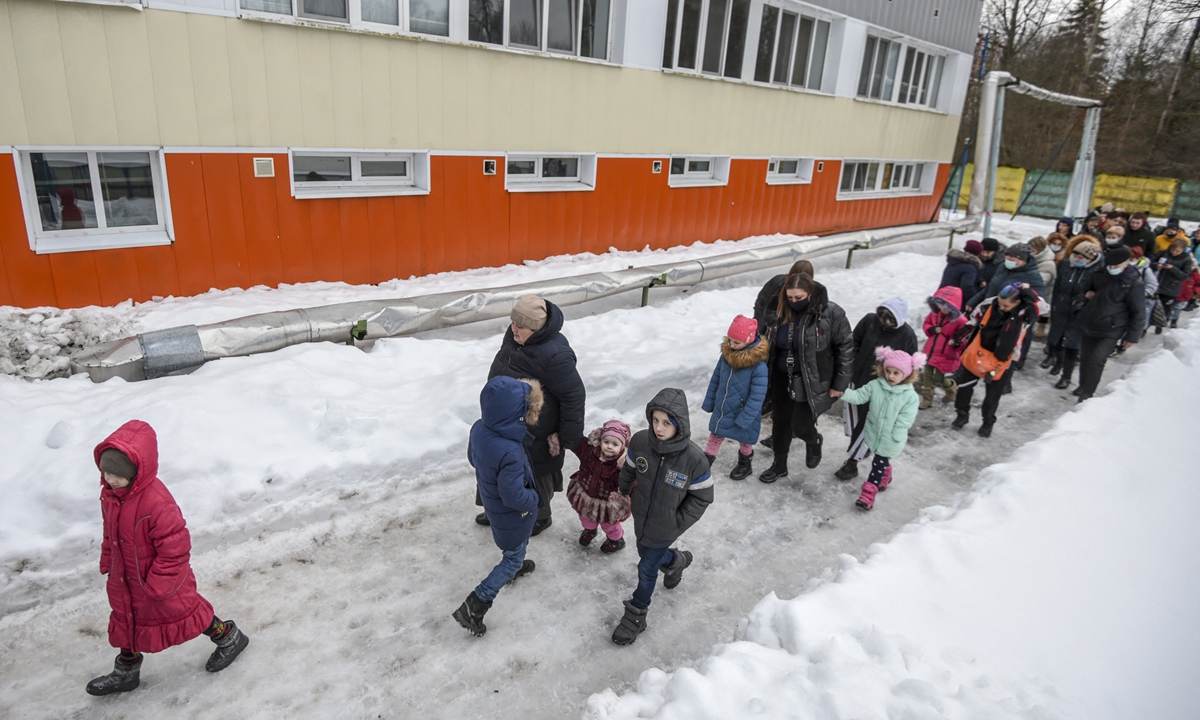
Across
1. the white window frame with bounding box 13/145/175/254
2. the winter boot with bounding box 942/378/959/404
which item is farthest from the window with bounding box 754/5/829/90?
the white window frame with bounding box 13/145/175/254

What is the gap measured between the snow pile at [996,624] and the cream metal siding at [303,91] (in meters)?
6.41

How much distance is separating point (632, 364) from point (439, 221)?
3438 millimetres

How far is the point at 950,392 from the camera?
7.39 meters

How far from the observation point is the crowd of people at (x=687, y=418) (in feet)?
10.2

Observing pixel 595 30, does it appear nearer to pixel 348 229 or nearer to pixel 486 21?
pixel 486 21

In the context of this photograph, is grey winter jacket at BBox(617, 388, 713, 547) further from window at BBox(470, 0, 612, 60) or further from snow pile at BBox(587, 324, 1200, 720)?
window at BBox(470, 0, 612, 60)

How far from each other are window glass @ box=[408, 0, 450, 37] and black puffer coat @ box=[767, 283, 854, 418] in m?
5.66

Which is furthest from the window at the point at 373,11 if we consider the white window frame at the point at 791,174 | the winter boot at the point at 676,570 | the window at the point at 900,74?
the window at the point at 900,74

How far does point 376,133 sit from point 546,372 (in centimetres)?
519

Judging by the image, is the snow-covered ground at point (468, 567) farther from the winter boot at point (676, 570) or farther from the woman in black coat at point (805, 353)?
the woman in black coat at point (805, 353)

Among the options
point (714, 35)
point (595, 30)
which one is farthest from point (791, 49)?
point (595, 30)

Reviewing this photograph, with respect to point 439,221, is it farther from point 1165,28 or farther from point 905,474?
point 1165,28

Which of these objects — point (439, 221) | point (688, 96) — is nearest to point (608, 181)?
point (688, 96)

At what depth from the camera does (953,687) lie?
285 centimetres
